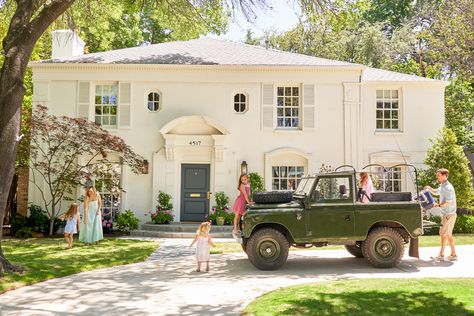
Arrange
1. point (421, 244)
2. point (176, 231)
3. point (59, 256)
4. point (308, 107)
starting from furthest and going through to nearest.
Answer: point (308, 107), point (176, 231), point (421, 244), point (59, 256)

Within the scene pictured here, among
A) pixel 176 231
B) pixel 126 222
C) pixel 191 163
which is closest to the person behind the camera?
pixel 176 231

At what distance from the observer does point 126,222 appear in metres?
16.0

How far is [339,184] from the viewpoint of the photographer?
9070mm

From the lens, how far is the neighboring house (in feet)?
56.7

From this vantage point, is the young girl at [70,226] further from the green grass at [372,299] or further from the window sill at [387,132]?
the window sill at [387,132]

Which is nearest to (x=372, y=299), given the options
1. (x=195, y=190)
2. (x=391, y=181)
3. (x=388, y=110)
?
(x=195, y=190)

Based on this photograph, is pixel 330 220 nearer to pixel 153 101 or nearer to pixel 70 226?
pixel 70 226

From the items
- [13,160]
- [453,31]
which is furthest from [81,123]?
[453,31]

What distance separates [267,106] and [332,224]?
Result: 30.4ft

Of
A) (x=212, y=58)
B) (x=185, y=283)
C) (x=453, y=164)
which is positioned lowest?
(x=185, y=283)

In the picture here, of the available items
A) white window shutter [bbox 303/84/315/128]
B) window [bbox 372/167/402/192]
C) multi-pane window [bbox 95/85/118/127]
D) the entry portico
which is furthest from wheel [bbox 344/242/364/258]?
multi-pane window [bbox 95/85/118/127]

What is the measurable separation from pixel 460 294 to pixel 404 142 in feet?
39.5

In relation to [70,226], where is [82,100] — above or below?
above

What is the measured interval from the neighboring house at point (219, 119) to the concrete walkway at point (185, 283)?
648 centimetres
